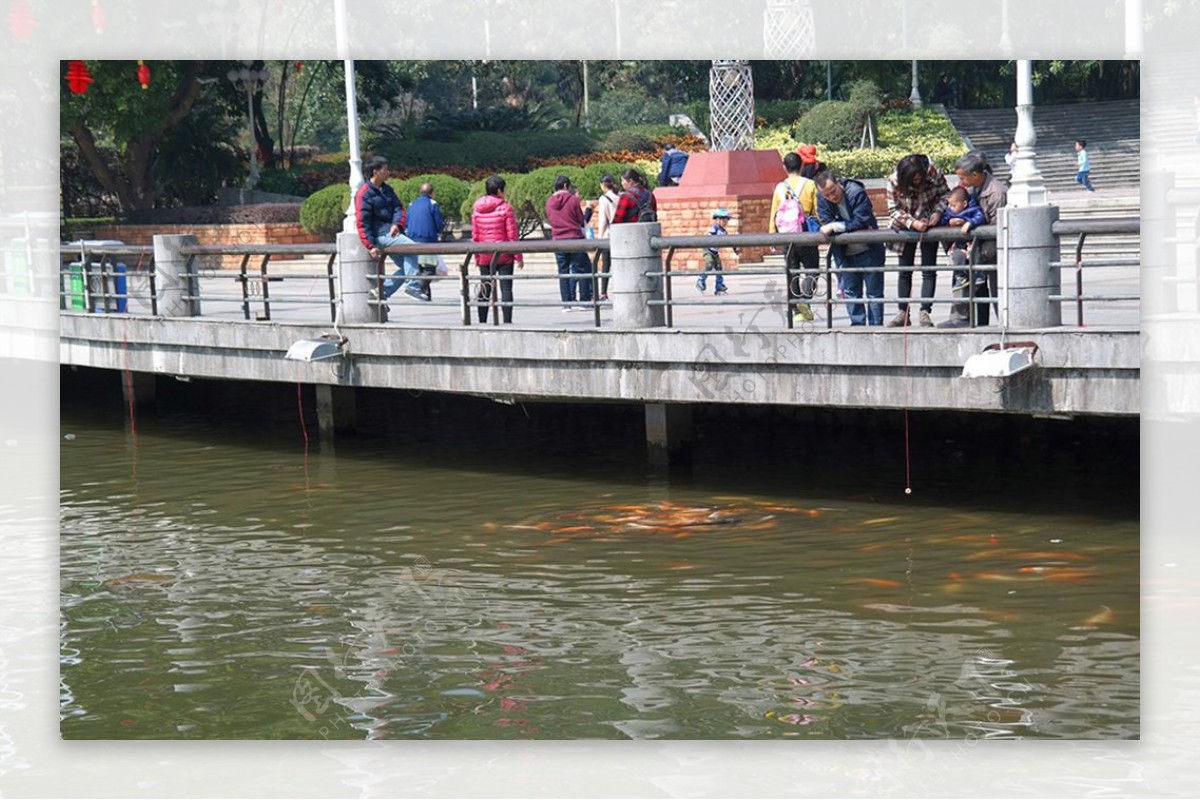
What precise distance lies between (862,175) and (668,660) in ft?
104

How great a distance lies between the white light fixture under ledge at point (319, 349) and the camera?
1588 centimetres

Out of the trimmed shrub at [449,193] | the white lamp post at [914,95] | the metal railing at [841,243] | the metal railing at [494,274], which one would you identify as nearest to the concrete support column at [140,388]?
the metal railing at [494,274]

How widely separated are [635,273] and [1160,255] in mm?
4250

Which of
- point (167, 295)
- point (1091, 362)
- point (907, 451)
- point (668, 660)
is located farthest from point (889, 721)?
point (167, 295)

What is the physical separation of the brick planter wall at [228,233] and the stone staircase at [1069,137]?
50.0 ft

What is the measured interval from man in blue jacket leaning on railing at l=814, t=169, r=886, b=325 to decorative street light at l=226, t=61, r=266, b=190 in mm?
28037

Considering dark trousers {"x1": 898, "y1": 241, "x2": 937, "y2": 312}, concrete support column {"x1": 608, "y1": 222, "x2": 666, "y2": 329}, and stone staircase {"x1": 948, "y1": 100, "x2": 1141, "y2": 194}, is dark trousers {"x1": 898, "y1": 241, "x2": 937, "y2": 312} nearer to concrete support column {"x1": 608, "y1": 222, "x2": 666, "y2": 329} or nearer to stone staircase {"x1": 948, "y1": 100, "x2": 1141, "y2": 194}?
concrete support column {"x1": 608, "y1": 222, "x2": 666, "y2": 329}

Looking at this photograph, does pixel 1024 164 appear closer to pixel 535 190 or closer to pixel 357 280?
pixel 357 280

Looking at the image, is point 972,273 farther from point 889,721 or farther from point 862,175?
point 862,175

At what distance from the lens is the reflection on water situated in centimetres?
902

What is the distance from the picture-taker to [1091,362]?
11875 millimetres

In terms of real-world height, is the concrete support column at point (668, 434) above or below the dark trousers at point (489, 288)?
below

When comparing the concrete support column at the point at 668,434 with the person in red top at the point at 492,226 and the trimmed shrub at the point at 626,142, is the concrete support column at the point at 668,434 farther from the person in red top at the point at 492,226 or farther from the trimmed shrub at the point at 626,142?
the trimmed shrub at the point at 626,142

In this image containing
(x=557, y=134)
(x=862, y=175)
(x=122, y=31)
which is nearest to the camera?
(x=122, y=31)
